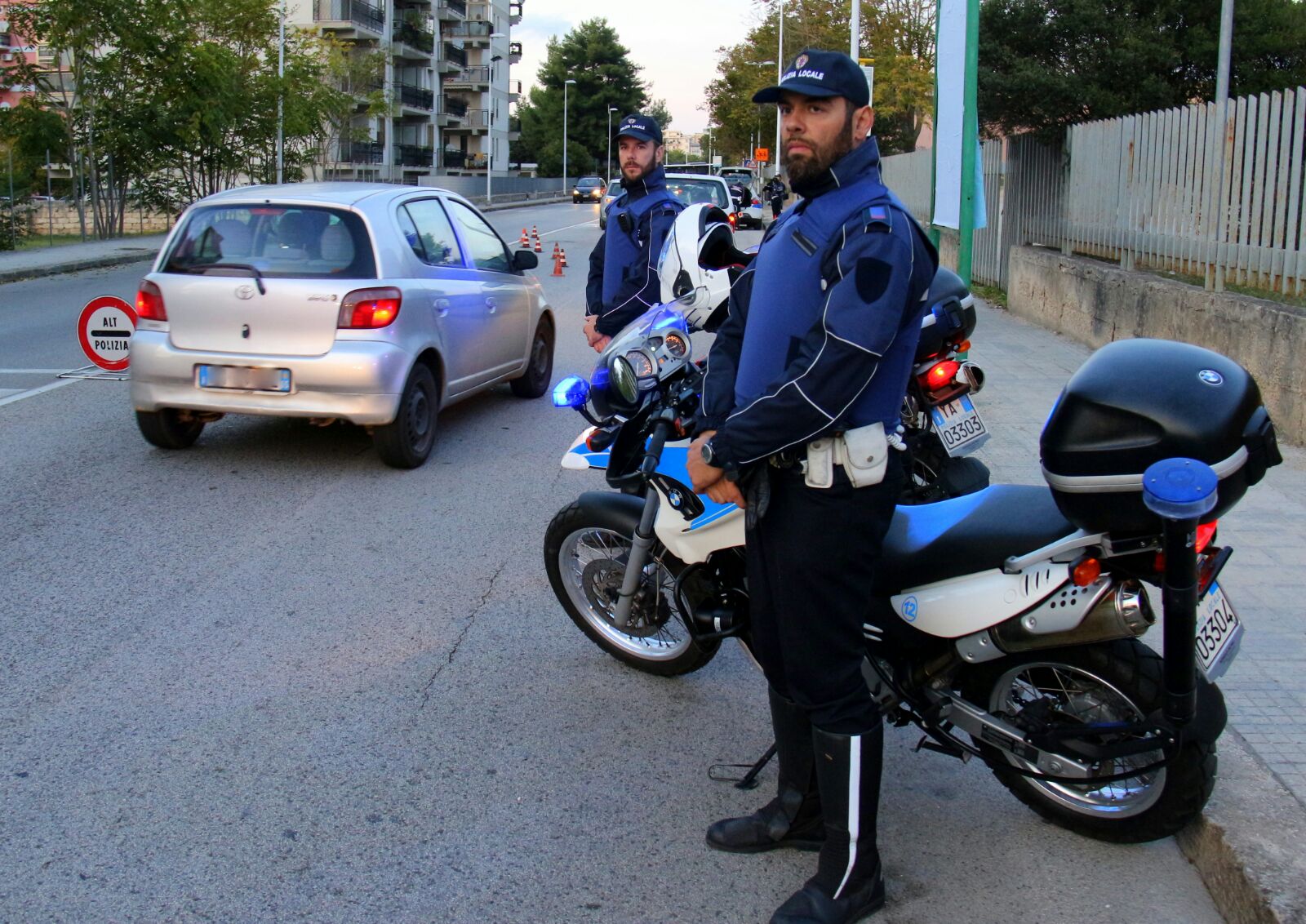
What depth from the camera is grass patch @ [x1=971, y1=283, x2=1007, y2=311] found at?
54.9 ft

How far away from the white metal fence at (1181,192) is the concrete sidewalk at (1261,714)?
1925mm

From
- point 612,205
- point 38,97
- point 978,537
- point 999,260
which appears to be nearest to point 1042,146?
point 999,260

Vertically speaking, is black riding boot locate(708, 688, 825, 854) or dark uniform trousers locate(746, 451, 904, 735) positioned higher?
dark uniform trousers locate(746, 451, 904, 735)

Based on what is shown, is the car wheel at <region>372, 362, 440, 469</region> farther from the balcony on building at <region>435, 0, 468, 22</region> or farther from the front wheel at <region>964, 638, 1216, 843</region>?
the balcony on building at <region>435, 0, 468, 22</region>

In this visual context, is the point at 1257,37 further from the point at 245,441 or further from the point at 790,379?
the point at 790,379

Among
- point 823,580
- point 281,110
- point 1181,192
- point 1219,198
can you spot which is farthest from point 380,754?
point 281,110

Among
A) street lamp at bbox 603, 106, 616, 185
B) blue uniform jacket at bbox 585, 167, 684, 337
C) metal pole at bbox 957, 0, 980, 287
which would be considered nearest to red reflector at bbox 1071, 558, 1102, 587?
blue uniform jacket at bbox 585, 167, 684, 337

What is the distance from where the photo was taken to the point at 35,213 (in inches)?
1133

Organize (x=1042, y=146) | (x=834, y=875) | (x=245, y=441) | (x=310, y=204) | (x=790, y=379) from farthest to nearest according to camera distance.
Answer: (x=1042, y=146), (x=245, y=441), (x=310, y=204), (x=834, y=875), (x=790, y=379)

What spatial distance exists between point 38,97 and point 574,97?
9349 cm

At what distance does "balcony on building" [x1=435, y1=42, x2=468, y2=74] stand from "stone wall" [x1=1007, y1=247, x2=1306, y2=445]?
247ft

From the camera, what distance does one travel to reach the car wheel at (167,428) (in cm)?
771

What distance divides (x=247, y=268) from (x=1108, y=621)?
5656 mm

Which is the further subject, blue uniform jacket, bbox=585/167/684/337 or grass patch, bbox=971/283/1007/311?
grass patch, bbox=971/283/1007/311
